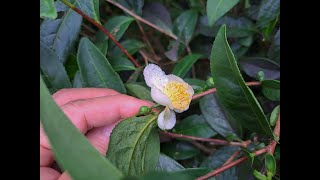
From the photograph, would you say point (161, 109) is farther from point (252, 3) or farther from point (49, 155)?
point (252, 3)

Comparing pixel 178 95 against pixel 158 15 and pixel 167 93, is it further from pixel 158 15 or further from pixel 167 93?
pixel 158 15

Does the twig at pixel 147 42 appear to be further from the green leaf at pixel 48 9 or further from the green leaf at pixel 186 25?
the green leaf at pixel 48 9

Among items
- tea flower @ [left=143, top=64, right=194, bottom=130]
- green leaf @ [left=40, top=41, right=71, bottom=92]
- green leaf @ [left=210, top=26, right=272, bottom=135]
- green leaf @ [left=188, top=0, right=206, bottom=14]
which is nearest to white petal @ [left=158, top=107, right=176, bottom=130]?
tea flower @ [left=143, top=64, right=194, bottom=130]

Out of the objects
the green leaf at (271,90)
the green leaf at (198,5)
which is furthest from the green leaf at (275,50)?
the green leaf at (198,5)

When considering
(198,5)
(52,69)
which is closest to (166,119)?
(52,69)

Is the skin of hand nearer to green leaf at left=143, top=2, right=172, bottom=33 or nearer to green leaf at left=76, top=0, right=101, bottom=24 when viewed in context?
green leaf at left=76, top=0, right=101, bottom=24
